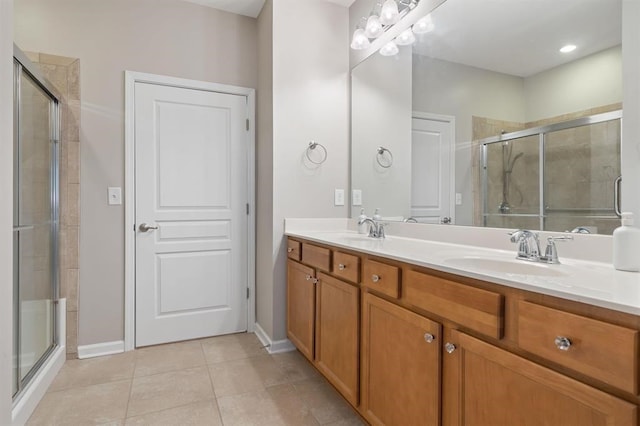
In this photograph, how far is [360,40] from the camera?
2.37 metres

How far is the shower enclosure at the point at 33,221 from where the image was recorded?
66.9 inches

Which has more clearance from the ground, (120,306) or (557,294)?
(557,294)

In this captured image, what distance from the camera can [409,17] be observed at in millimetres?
2090

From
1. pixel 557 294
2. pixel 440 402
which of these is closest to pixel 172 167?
pixel 440 402

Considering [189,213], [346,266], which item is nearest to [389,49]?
[346,266]

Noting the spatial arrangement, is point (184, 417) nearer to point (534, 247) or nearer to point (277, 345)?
point (277, 345)

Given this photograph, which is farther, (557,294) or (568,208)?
(568,208)

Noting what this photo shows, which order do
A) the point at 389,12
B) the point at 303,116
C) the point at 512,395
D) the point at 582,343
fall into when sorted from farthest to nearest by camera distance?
the point at 303,116 → the point at 389,12 → the point at 512,395 → the point at 582,343

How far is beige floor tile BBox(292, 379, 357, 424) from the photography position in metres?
1.67

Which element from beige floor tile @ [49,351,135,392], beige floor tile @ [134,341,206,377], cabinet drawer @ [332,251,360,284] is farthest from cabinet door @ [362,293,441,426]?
beige floor tile @ [49,351,135,392]

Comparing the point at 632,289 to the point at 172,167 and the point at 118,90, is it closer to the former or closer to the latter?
the point at 172,167

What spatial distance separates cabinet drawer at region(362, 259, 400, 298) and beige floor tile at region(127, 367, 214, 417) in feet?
3.68

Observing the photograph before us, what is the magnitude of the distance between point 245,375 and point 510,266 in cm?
161

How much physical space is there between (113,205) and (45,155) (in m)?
0.49
